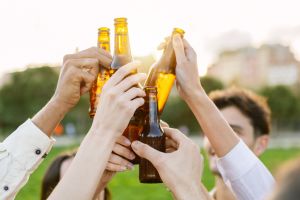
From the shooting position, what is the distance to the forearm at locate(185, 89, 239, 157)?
2346mm

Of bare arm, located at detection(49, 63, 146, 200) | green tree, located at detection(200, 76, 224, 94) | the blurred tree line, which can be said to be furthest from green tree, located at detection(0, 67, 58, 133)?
bare arm, located at detection(49, 63, 146, 200)

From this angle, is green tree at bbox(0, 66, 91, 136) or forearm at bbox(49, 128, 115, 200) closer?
forearm at bbox(49, 128, 115, 200)

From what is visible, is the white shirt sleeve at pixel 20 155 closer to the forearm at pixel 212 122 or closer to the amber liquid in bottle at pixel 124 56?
the amber liquid in bottle at pixel 124 56

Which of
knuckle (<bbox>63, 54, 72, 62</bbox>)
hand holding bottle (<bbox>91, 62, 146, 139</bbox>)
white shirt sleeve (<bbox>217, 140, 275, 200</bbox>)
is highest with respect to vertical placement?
knuckle (<bbox>63, 54, 72, 62</bbox>)

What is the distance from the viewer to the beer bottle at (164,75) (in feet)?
7.65

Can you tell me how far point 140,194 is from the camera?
1733 centimetres

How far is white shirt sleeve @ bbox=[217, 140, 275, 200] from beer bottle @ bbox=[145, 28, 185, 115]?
35 cm

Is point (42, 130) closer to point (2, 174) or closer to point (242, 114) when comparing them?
point (2, 174)

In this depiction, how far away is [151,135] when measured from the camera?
2170 mm

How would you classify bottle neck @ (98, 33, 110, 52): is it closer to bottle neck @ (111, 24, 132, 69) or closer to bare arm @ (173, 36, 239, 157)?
bottle neck @ (111, 24, 132, 69)

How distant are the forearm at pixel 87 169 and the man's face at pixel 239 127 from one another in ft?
6.58

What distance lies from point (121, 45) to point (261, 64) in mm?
78468

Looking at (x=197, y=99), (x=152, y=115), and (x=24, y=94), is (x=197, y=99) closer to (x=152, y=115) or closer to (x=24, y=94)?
(x=152, y=115)

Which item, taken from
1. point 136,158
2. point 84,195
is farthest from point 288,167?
point 136,158
